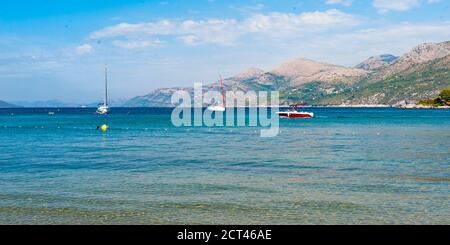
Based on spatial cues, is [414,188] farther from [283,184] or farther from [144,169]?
[144,169]

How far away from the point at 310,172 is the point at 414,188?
403 inches

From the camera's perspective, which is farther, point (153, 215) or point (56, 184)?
point (56, 184)

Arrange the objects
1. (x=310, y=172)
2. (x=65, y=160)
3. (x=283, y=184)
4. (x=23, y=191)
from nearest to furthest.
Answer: (x=23, y=191), (x=283, y=184), (x=310, y=172), (x=65, y=160)

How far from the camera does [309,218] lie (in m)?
25.1

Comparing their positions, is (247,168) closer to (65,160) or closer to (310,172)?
(310,172)

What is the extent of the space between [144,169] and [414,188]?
76.8ft
